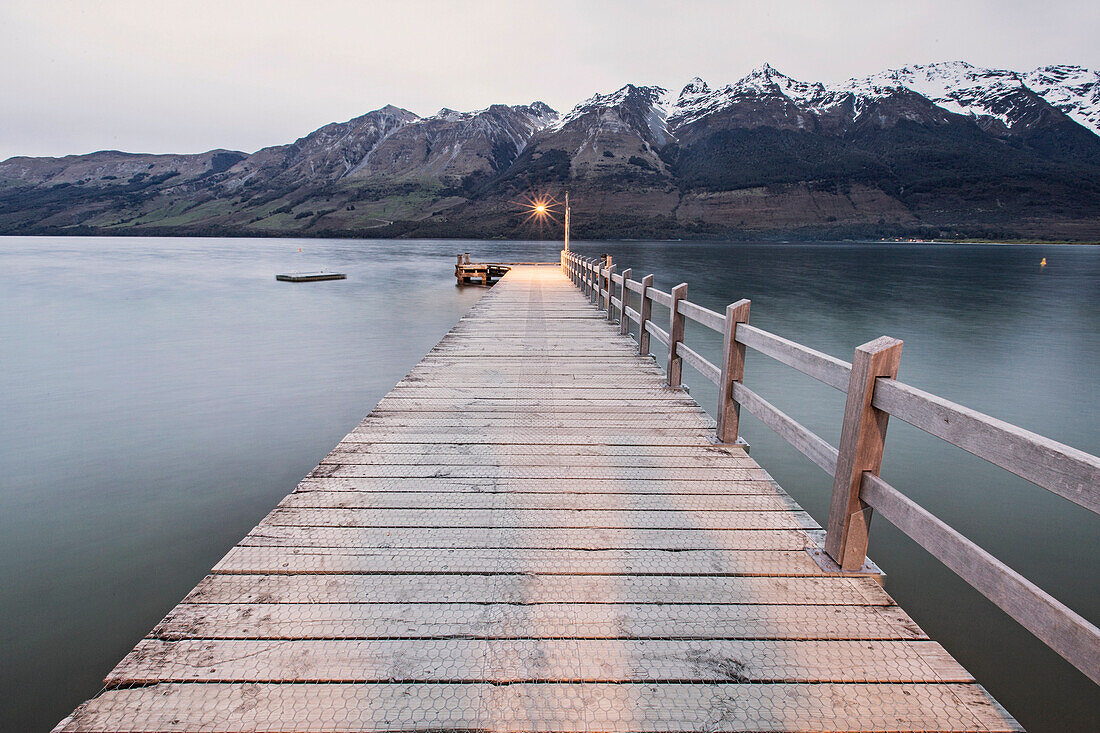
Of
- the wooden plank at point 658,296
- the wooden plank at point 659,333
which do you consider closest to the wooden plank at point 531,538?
the wooden plank at point 659,333

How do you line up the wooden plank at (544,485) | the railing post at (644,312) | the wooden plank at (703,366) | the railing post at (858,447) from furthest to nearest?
1. the railing post at (644,312)
2. the wooden plank at (703,366)
3. the wooden plank at (544,485)
4. the railing post at (858,447)

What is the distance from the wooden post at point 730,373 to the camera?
4.36 meters

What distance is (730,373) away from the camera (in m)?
4.45

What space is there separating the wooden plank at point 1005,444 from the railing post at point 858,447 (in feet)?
0.24

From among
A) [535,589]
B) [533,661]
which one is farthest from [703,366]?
[533,661]

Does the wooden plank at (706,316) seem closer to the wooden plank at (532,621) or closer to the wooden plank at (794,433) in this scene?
the wooden plank at (794,433)

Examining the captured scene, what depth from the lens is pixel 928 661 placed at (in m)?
2.17

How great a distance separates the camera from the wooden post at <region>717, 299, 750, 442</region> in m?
4.36

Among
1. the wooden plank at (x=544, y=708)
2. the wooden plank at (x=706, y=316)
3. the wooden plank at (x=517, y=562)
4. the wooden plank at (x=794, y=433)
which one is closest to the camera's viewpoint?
the wooden plank at (x=544, y=708)

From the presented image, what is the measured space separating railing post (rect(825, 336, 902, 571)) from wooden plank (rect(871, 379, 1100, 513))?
0.24 ft

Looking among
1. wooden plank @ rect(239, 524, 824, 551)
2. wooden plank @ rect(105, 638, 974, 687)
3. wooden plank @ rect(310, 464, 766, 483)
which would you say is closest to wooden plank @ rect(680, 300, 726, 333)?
wooden plank @ rect(310, 464, 766, 483)

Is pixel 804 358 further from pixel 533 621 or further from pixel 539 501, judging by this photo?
pixel 533 621

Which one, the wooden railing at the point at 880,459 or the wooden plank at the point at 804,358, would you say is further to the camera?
the wooden plank at the point at 804,358

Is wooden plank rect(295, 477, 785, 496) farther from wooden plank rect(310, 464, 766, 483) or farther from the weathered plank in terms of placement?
the weathered plank
